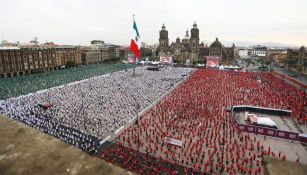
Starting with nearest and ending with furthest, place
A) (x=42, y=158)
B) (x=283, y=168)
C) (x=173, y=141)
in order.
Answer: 1. (x=283, y=168)
2. (x=42, y=158)
3. (x=173, y=141)

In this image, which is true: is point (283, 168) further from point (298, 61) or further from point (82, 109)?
point (298, 61)

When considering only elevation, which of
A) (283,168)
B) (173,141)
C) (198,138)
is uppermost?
(283,168)

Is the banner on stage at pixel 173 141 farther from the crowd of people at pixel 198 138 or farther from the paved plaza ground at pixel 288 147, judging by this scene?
the paved plaza ground at pixel 288 147

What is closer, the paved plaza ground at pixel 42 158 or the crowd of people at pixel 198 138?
the paved plaza ground at pixel 42 158

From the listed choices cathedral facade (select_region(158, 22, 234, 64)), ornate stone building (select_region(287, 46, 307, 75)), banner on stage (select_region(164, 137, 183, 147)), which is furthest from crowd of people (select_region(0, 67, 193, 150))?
cathedral facade (select_region(158, 22, 234, 64))

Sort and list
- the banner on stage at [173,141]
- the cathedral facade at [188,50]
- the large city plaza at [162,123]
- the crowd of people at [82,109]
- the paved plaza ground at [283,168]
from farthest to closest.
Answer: the cathedral facade at [188,50]
the crowd of people at [82,109]
the banner on stage at [173,141]
the large city plaza at [162,123]
the paved plaza ground at [283,168]

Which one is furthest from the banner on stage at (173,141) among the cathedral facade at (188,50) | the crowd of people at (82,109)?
the cathedral facade at (188,50)

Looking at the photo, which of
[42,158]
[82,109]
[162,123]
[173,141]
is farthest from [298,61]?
[42,158]

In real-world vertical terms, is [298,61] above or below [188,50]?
below

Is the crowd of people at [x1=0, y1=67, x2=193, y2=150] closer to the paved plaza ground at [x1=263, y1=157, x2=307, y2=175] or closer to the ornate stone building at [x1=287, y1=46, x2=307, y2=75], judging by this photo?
the paved plaza ground at [x1=263, y1=157, x2=307, y2=175]
